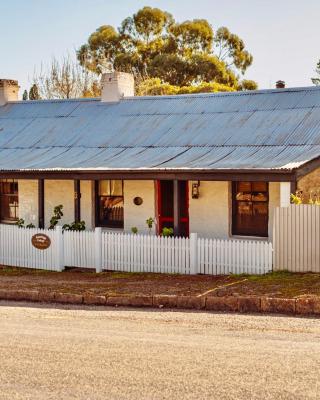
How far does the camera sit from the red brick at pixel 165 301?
1211 cm

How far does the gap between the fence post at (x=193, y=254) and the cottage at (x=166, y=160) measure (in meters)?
1.51

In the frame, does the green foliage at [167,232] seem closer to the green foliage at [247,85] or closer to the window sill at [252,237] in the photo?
the window sill at [252,237]

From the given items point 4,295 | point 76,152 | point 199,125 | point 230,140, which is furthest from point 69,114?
point 4,295

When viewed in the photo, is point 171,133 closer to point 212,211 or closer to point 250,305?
point 212,211

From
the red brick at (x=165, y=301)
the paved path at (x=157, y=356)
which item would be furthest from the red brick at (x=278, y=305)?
the red brick at (x=165, y=301)

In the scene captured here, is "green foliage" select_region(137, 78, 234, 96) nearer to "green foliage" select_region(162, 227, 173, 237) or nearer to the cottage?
the cottage

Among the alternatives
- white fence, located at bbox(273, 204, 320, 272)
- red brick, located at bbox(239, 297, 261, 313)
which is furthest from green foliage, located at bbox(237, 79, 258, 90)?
red brick, located at bbox(239, 297, 261, 313)

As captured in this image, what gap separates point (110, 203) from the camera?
62.9ft

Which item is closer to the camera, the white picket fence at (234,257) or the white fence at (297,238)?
the white fence at (297,238)

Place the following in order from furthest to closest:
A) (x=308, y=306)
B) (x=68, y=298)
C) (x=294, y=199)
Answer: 1. (x=294, y=199)
2. (x=68, y=298)
3. (x=308, y=306)

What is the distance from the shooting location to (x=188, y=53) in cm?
5856

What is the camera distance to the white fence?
14.4 meters

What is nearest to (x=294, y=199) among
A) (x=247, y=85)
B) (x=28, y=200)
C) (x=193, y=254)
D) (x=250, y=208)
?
(x=250, y=208)

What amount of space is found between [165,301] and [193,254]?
354 centimetres
